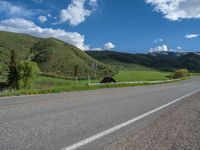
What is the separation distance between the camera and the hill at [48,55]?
95375mm

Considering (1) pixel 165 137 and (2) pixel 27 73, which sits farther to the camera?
(2) pixel 27 73

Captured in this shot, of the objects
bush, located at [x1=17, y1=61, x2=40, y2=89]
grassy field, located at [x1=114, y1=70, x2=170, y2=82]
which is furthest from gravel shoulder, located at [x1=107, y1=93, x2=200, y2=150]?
grassy field, located at [x1=114, y1=70, x2=170, y2=82]

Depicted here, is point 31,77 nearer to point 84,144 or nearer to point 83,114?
point 83,114

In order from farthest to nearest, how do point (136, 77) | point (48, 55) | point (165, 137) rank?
point (48, 55) < point (136, 77) < point (165, 137)

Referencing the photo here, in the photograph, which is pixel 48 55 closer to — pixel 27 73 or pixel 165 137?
pixel 27 73

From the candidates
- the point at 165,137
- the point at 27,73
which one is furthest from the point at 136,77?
the point at 165,137

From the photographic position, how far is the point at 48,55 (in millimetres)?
106562

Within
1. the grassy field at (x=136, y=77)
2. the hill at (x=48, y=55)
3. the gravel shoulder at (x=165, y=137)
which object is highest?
the hill at (x=48, y=55)

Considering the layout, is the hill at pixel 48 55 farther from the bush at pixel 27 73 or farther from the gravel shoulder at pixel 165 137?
the gravel shoulder at pixel 165 137

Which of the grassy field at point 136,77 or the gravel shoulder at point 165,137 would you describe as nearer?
the gravel shoulder at point 165,137

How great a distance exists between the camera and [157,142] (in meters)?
5.25

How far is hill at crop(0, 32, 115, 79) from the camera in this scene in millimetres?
95375

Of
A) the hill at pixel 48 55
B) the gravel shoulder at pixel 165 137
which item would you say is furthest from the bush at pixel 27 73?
the gravel shoulder at pixel 165 137

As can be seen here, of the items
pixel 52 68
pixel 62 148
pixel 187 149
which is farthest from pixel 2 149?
pixel 52 68
